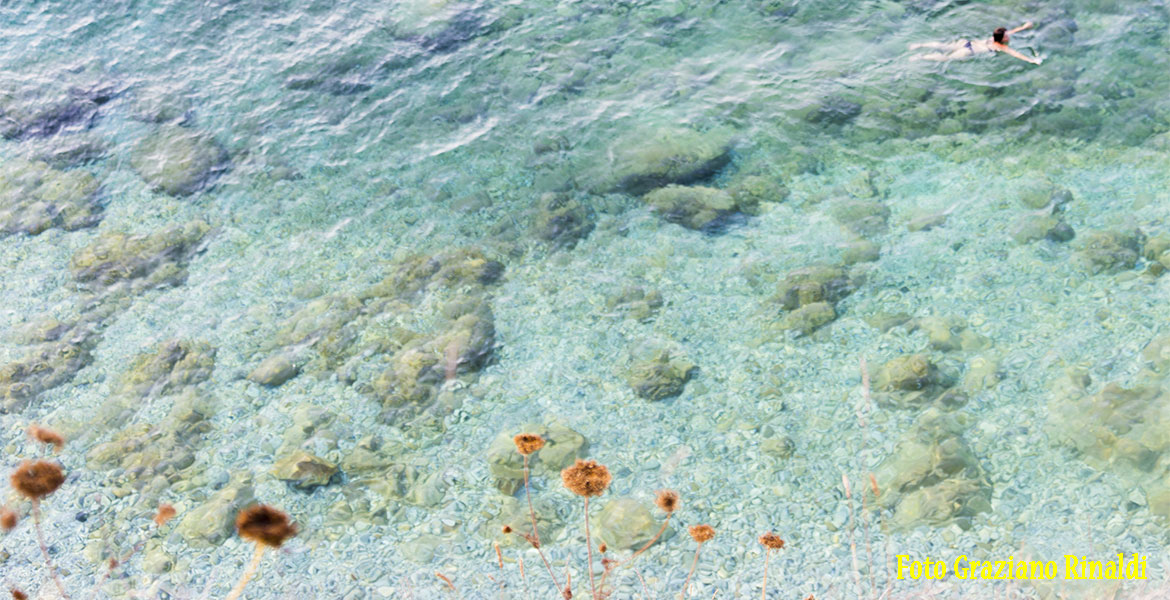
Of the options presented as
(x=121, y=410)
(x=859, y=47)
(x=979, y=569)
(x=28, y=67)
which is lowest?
(x=979, y=569)

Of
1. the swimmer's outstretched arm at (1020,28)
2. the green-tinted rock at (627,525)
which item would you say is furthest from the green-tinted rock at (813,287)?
the swimmer's outstretched arm at (1020,28)

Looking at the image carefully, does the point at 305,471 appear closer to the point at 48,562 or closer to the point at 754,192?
the point at 48,562

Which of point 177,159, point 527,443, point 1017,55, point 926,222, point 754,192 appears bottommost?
point 926,222

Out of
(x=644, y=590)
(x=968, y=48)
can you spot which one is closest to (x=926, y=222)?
(x=968, y=48)

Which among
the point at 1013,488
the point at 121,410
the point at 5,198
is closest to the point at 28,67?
the point at 5,198

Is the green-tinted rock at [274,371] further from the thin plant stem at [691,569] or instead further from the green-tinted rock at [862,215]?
the green-tinted rock at [862,215]

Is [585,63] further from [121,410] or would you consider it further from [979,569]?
[979,569]
